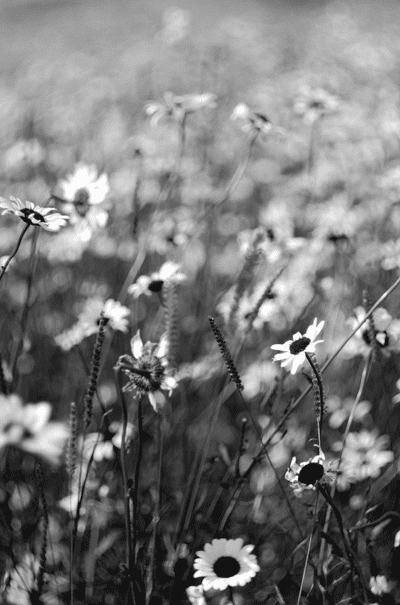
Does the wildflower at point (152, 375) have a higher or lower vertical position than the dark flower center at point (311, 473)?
higher

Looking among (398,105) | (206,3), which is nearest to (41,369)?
(398,105)

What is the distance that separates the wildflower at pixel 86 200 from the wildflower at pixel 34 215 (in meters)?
0.24

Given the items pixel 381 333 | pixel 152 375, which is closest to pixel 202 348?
pixel 381 333

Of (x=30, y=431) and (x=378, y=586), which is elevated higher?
(x=30, y=431)

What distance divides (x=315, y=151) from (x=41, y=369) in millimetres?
1742

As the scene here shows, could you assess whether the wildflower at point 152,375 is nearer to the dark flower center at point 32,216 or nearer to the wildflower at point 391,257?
the dark flower center at point 32,216

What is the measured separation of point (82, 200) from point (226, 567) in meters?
0.69

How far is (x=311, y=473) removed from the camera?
76 cm

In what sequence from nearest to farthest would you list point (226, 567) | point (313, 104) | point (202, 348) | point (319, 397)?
1. point (319, 397)
2. point (226, 567)
3. point (313, 104)
4. point (202, 348)

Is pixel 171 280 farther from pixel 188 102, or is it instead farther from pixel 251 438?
pixel 251 438

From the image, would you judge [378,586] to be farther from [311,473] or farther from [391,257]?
[391,257]

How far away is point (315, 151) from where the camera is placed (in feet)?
9.57

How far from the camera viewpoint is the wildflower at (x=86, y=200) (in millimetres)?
1144

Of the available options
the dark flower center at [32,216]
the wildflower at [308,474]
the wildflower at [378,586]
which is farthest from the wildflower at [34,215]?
the wildflower at [378,586]
